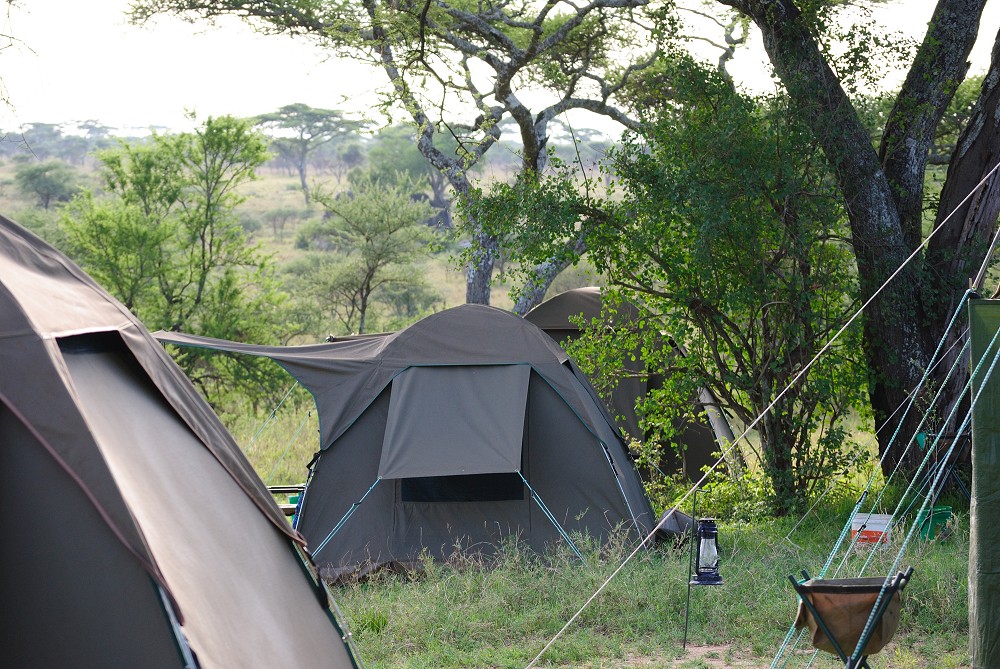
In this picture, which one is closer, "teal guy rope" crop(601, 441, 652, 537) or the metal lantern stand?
the metal lantern stand

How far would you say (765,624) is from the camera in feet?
17.6

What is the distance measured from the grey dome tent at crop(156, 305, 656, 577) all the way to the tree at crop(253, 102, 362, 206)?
30.7 meters

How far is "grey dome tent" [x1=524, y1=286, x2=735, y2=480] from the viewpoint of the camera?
901 centimetres

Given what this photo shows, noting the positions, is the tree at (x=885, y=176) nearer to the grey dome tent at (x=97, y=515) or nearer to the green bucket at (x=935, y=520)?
the green bucket at (x=935, y=520)

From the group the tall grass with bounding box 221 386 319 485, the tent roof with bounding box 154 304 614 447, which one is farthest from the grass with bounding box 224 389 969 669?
the tall grass with bounding box 221 386 319 485

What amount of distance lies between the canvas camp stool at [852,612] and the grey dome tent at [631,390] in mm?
5206

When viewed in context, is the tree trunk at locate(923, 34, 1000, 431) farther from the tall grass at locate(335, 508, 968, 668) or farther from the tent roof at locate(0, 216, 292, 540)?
the tent roof at locate(0, 216, 292, 540)

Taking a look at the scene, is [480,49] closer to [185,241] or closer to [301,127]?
[185,241]

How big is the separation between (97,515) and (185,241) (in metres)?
11.7

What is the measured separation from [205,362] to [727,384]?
25.8 feet

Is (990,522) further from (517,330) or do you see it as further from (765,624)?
(517,330)

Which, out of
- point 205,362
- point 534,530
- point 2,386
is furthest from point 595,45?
point 2,386

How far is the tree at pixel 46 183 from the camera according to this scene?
31.1 metres

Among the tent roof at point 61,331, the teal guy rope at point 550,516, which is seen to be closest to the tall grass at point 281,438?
the teal guy rope at point 550,516
